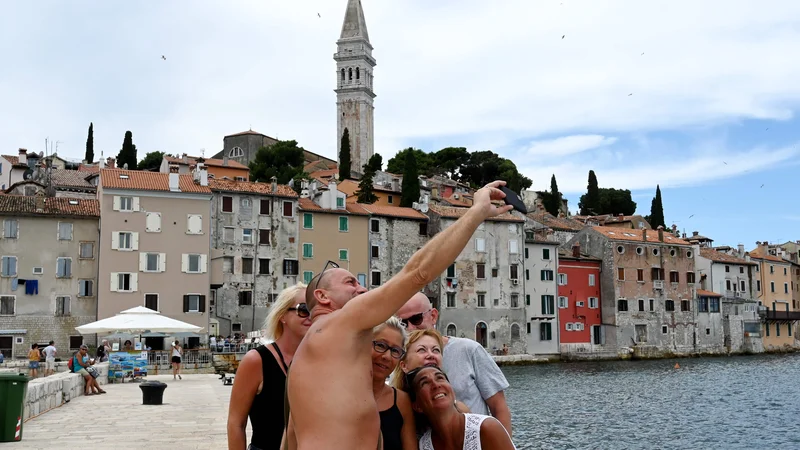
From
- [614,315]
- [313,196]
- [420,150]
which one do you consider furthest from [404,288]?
[420,150]

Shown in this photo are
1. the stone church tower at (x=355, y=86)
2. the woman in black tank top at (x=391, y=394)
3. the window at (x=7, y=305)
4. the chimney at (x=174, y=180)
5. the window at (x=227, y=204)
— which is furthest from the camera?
the stone church tower at (x=355, y=86)

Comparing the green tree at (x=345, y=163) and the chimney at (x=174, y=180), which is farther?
the green tree at (x=345, y=163)

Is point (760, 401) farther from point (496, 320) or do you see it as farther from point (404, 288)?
point (404, 288)

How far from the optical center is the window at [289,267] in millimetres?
54906

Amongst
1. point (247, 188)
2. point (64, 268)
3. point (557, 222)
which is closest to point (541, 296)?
point (557, 222)

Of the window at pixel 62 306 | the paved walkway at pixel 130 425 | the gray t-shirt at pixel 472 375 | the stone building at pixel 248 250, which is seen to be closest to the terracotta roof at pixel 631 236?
the stone building at pixel 248 250

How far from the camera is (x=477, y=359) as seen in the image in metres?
4.96

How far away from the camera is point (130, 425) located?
14.2 m

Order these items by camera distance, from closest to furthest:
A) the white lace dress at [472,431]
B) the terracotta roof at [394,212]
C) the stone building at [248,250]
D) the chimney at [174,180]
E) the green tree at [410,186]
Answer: the white lace dress at [472,431] → the chimney at [174,180] → the stone building at [248,250] → the terracotta roof at [394,212] → the green tree at [410,186]

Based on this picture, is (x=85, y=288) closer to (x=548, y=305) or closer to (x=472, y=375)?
(x=548, y=305)

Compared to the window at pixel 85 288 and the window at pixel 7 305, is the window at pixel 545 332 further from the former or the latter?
the window at pixel 7 305

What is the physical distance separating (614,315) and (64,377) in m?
56.7

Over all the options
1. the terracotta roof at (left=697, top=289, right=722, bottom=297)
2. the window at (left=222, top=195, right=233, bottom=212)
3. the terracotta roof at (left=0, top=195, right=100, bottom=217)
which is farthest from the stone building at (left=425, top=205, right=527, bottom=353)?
the terracotta roof at (left=0, top=195, right=100, bottom=217)

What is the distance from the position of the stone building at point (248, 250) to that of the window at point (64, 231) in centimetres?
859
